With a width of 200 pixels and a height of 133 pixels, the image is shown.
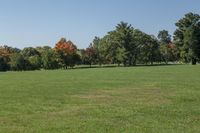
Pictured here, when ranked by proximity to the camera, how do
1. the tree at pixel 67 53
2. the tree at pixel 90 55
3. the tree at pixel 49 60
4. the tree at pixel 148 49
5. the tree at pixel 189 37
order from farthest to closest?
the tree at pixel 90 55, the tree at pixel 148 49, the tree at pixel 67 53, the tree at pixel 49 60, the tree at pixel 189 37

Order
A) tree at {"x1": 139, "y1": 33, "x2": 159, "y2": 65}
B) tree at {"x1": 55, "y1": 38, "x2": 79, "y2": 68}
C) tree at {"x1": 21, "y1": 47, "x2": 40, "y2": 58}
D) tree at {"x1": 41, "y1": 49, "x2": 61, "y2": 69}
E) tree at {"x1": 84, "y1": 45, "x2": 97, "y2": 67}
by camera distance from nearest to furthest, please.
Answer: tree at {"x1": 41, "y1": 49, "x2": 61, "y2": 69}
tree at {"x1": 55, "y1": 38, "x2": 79, "y2": 68}
tree at {"x1": 139, "y1": 33, "x2": 159, "y2": 65}
tree at {"x1": 21, "y1": 47, "x2": 40, "y2": 58}
tree at {"x1": 84, "y1": 45, "x2": 97, "y2": 67}

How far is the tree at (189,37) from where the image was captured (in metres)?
114

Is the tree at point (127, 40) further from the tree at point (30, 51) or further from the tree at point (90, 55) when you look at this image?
the tree at point (30, 51)

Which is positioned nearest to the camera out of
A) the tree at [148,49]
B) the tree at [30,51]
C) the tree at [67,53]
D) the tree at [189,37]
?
the tree at [189,37]

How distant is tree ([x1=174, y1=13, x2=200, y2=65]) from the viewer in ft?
374

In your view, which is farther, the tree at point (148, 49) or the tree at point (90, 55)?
the tree at point (90, 55)

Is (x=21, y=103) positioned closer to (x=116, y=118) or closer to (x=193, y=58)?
(x=116, y=118)

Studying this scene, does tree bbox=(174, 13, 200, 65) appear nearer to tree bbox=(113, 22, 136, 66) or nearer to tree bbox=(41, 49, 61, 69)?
tree bbox=(113, 22, 136, 66)

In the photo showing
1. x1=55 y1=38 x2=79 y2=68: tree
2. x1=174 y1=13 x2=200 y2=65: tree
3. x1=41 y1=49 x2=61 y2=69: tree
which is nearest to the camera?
x1=174 y1=13 x2=200 y2=65: tree

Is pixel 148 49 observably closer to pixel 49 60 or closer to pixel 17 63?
pixel 49 60

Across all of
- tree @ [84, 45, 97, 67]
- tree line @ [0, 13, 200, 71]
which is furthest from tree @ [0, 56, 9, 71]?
tree @ [84, 45, 97, 67]

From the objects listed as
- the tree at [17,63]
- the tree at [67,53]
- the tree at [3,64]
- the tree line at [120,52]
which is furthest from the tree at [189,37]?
the tree at [3,64]

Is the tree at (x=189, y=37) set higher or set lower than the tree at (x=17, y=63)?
higher

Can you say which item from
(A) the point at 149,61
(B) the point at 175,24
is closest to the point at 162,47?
(A) the point at 149,61
